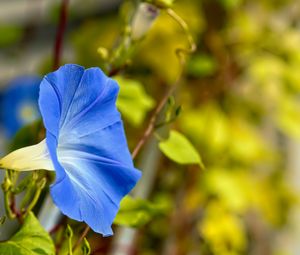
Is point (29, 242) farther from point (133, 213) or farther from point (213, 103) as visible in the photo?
point (213, 103)

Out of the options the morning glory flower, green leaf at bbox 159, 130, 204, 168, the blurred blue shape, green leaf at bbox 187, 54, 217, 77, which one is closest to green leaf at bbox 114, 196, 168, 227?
green leaf at bbox 159, 130, 204, 168

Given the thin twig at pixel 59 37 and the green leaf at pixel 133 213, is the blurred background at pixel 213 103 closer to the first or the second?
the thin twig at pixel 59 37

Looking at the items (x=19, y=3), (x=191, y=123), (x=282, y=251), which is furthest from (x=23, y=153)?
(x=19, y=3)

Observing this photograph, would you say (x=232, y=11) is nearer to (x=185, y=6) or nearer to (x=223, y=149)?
(x=185, y=6)

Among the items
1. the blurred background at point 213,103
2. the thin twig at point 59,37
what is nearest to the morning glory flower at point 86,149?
the thin twig at point 59,37

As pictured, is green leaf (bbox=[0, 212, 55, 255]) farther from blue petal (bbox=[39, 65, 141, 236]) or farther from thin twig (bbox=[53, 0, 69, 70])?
thin twig (bbox=[53, 0, 69, 70])

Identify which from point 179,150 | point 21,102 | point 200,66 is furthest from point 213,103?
point 179,150

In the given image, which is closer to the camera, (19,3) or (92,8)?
(92,8)
